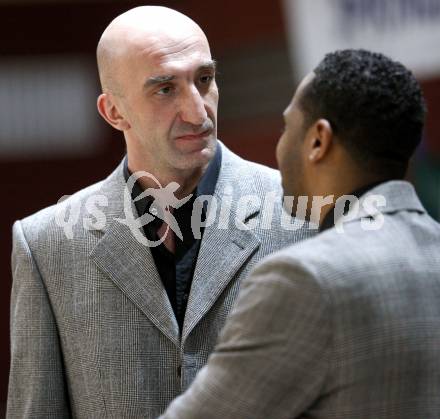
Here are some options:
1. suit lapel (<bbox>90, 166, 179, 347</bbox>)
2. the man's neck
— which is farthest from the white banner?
suit lapel (<bbox>90, 166, 179, 347</bbox>)

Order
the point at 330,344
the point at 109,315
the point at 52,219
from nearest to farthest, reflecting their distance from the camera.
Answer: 1. the point at 330,344
2. the point at 109,315
3. the point at 52,219

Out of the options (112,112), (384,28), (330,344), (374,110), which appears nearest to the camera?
(330,344)

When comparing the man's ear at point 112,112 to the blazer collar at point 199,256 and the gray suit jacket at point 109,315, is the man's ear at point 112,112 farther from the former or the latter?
the gray suit jacket at point 109,315

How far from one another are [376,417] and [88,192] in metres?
1.00

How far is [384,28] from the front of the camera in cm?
486

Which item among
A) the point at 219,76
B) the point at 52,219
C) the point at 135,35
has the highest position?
the point at 135,35

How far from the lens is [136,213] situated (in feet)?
6.76

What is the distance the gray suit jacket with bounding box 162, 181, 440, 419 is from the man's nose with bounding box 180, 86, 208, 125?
67 cm

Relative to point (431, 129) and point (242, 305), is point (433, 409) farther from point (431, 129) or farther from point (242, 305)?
point (431, 129)

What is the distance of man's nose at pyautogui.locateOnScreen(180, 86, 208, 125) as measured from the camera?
2.01 meters

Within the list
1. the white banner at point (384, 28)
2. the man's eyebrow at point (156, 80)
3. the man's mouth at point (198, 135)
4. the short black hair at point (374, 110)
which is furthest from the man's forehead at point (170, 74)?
the white banner at point (384, 28)

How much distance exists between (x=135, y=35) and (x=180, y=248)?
0.49m

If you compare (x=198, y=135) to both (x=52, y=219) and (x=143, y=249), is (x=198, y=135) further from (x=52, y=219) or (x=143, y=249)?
(x=52, y=219)

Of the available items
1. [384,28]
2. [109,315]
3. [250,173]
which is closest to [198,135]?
[250,173]
